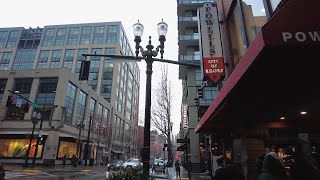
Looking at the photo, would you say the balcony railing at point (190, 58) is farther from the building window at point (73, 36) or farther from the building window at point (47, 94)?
the building window at point (73, 36)

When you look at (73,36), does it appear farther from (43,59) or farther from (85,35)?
(43,59)

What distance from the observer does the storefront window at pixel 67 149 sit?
42.1m

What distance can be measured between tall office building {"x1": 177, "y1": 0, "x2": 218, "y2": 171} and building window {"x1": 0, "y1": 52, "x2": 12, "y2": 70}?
65.2m

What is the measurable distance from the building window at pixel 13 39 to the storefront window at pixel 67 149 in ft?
176

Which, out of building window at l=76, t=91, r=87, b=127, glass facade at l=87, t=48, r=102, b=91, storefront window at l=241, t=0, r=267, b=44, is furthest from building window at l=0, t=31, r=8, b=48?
storefront window at l=241, t=0, r=267, b=44

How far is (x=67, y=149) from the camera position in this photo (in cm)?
4434

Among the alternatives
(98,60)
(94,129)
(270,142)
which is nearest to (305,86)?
(270,142)

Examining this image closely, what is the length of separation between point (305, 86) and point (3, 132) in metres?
44.0

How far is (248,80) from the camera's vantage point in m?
5.48

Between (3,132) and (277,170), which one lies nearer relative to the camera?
(277,170)

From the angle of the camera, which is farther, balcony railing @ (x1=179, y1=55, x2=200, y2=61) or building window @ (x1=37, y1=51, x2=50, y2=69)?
building window @ (x1=37, y1=51, x2=50, y2=69)

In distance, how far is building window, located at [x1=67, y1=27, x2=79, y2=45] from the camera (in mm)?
77688

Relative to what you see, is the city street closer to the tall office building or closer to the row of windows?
the tall office building

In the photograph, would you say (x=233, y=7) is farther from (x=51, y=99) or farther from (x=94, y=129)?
(x=94, y=129)
